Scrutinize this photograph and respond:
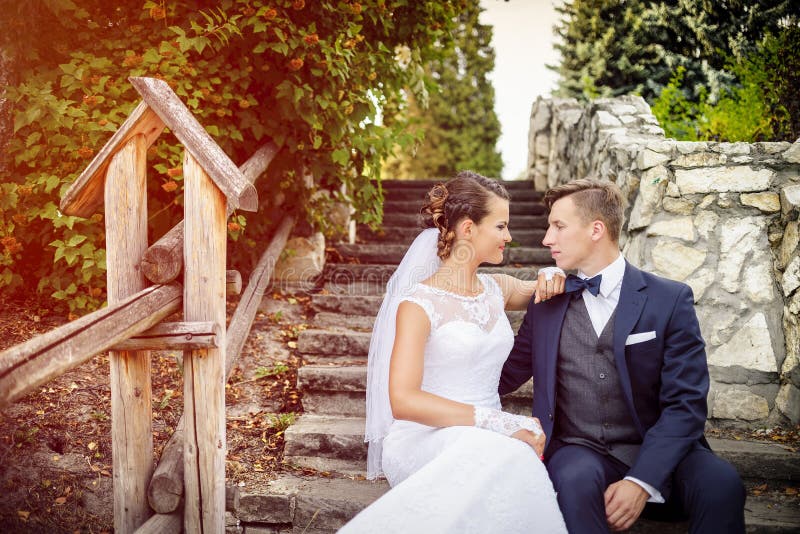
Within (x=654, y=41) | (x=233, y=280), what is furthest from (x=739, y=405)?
(x=654, y=41)

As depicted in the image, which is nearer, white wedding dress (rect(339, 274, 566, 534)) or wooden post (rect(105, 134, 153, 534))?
white wedding dress (rect(339, 274, 566, 534))

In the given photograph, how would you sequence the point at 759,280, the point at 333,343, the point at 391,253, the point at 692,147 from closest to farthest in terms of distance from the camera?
1. the point at 759,280
2. the point at 692,147
3. the point at 333,343
4. the point at 391,253

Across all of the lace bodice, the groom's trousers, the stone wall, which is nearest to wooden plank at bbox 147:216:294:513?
the lace bodice

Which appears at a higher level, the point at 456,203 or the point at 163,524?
the point at 456,203

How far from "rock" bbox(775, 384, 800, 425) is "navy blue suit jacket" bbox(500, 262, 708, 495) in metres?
1.23

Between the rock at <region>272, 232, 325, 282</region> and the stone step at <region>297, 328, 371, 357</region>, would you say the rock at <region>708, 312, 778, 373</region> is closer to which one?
the stone step at <region>297, 328, 371, 357</region>

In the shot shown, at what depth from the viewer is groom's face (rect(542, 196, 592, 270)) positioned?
2621mm

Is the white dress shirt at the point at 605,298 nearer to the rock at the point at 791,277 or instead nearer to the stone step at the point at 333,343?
the rock at the point at 791,277

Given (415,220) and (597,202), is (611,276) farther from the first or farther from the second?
(415,220)

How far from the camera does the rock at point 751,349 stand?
133 inches

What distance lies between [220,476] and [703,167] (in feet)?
9.95

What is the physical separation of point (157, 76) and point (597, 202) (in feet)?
8.18


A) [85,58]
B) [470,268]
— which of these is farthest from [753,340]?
[85,58]

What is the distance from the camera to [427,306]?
244 cm
